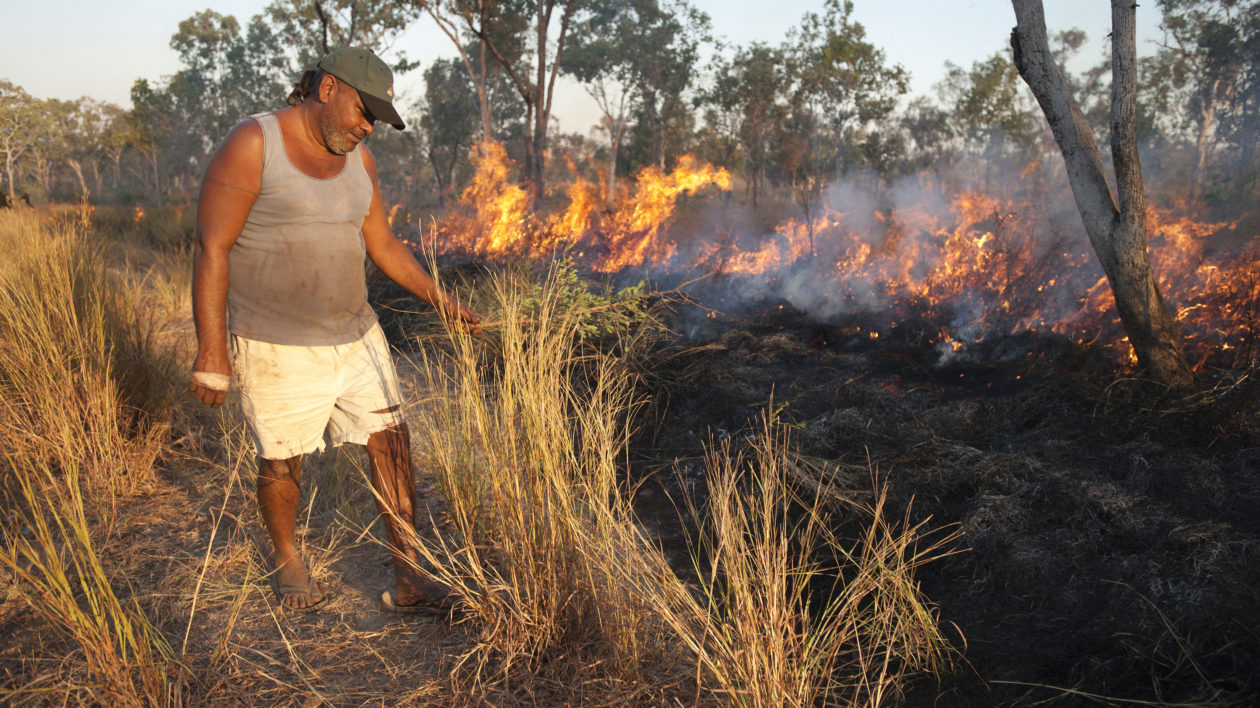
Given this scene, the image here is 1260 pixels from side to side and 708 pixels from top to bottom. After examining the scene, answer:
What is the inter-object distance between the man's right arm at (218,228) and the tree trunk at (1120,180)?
156 inches

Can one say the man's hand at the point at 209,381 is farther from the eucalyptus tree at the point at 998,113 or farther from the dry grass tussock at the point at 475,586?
the eucalyptus tree at the point at 998,113

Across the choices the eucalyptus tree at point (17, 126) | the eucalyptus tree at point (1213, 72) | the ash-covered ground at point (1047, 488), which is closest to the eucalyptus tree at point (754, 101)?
the eucalyptus tree at point (1213, 72)

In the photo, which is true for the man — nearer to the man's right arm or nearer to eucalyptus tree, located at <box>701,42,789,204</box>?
the man's right arm

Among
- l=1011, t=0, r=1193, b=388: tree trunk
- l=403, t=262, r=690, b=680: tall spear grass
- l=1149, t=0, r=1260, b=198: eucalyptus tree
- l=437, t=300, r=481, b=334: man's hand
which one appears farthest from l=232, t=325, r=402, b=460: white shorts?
l=1149, t=0, r=1260, b=198: eucalyptus tree

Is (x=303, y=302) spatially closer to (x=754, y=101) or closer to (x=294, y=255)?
(x=294, y=255)

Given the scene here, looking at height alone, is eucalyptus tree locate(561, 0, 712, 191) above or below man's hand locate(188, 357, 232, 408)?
above

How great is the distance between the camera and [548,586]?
2.17m

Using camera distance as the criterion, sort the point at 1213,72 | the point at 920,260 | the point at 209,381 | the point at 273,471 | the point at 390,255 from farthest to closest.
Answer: the point at 1213,72, the point at 920,260, the point at 390,255, the point at 273,471, the point at 209,381

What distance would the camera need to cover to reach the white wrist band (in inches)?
88.2

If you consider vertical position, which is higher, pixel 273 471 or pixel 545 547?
pixel 273 471

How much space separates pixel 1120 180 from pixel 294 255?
4103mm

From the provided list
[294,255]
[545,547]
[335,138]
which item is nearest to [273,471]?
[294,255]

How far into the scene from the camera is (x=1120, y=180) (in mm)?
3941

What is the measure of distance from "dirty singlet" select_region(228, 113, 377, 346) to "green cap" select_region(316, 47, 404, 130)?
226 millimetres
